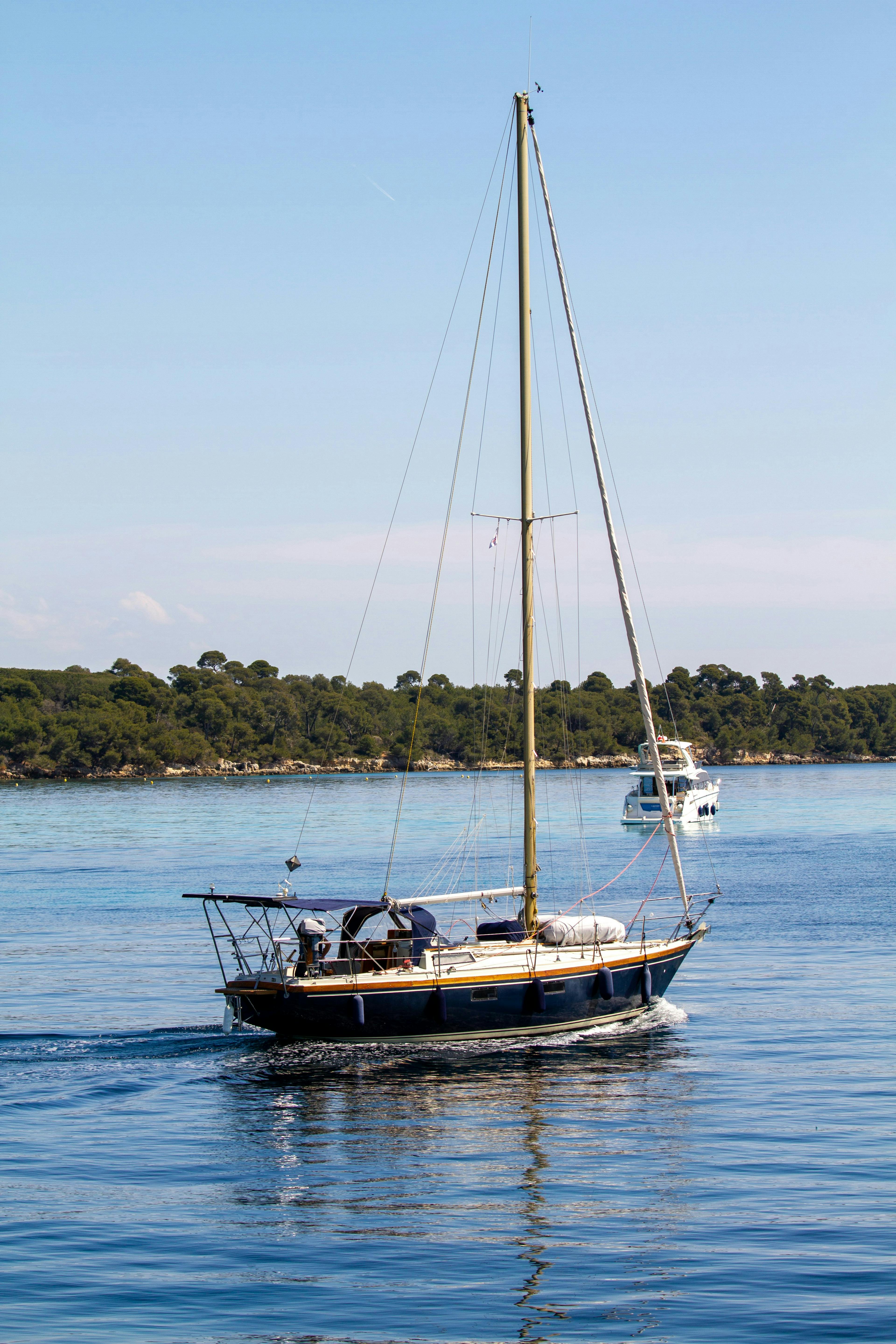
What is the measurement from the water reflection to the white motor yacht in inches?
2587

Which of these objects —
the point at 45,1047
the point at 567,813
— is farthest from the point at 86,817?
the point at 45,1047

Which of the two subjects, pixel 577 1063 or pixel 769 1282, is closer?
pixel 769 1282

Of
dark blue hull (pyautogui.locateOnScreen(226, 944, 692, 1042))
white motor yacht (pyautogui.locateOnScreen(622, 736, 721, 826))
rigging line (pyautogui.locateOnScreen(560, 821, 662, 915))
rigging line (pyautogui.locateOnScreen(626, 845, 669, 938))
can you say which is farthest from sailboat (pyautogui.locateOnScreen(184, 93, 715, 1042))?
white motor yacht (pyautogui.locateOnScreen(622, 736, 721, 826))

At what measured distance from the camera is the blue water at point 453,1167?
13.9 metres

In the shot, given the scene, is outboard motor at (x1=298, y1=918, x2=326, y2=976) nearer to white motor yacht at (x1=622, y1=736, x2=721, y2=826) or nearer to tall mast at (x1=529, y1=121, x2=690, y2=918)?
tall mast at (x1=529, y1=121, x2=690, y2=918)

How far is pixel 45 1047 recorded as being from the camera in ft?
86.5

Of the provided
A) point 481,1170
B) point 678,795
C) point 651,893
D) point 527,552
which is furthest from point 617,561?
point 678,795

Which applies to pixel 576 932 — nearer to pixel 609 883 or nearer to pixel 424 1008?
pixel 424 1008

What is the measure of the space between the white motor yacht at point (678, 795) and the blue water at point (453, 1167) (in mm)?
57207

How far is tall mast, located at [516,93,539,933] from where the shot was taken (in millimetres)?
26984

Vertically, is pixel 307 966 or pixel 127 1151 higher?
pixel 307 966

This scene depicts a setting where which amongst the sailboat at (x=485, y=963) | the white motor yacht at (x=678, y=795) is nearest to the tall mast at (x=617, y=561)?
the sailboat at (x=485, y=963)

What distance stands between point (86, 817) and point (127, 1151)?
97481 mm

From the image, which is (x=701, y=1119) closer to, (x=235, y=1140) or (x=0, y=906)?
(x=235, y=1140)
